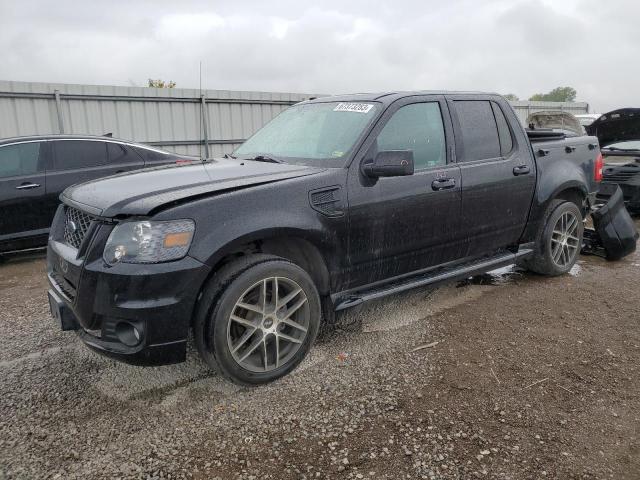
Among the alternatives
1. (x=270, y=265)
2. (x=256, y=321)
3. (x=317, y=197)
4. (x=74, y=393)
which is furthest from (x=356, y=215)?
(x=74, y=393)

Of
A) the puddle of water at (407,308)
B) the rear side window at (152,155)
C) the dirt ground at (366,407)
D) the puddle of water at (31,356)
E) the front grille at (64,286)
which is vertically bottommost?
the dirt ground at (366,407)

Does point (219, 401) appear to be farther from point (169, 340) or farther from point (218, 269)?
point (218, 269)

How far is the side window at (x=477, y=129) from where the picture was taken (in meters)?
4.05

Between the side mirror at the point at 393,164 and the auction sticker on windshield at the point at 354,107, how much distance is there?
52cm

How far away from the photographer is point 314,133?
374 centimetres

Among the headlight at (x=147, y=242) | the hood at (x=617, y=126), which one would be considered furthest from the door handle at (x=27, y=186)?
the hood at (x=617, y=126)

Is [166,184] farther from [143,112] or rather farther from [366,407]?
[143,112]

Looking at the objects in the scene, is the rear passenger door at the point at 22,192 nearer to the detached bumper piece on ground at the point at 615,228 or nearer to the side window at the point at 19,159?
the side window at the point at 19,159

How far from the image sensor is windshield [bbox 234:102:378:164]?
3498 millimetres

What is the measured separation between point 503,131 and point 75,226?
3.48m

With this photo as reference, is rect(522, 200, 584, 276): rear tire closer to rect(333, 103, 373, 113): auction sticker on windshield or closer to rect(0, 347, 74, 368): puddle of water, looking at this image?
rect(333, 103, 373, 113): auction sticker on windshield

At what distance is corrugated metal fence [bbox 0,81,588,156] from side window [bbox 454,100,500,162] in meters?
8.53

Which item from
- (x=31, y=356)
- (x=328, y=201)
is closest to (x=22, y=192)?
(x=31, y=356)

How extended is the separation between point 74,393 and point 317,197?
6.16ft
